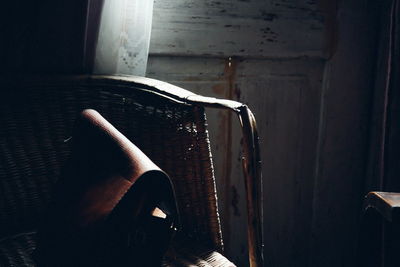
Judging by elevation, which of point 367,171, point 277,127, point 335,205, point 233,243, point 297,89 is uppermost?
point 297,89

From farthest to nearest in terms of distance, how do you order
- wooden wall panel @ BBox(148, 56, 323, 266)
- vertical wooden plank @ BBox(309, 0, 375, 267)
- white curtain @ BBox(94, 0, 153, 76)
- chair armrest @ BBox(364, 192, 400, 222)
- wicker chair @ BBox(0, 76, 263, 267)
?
vertical wooden plank @ BBox(309, 0, 375, 267)
wooden wall panel @ BBox(148, 56, 323, 266)
white curtain @ BBox(94, 0, 153, 76)
wicker chair @ BBox(0, 76, 263, 267)
chair armrest @ BBox(364, 192, 400, 222)

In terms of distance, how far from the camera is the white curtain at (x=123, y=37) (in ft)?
4.08

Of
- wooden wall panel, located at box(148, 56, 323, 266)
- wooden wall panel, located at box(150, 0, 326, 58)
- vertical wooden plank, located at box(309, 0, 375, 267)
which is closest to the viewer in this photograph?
wooden wall panel, located at box(150, 0, 326, 58)

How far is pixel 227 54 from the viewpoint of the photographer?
161 centimetres

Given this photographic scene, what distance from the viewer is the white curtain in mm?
1244

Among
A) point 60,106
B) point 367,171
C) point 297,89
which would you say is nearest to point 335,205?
point 367,171

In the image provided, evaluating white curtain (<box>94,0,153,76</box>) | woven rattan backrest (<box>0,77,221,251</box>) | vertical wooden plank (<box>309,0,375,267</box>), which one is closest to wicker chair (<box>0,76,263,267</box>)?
woven rattan backrest (<box>0,77,221,251</box>)

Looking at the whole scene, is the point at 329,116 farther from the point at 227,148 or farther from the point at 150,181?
the point at 150,181

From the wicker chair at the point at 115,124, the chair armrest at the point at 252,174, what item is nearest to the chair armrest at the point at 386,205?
the chair armrest at the point at 252,174

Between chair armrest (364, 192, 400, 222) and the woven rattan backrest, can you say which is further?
the woven rattan backrest

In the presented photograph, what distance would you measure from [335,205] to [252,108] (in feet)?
1.83

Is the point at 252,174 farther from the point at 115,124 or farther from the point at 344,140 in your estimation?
the point at 344,140

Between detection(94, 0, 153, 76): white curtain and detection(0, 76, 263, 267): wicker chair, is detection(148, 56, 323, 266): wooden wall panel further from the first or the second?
detection(0, 76, 263, 267): wicker chair

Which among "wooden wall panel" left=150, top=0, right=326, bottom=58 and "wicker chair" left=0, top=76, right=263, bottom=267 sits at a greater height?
"wooden wall panel" left=150, top=0, right=326, bottom=58
